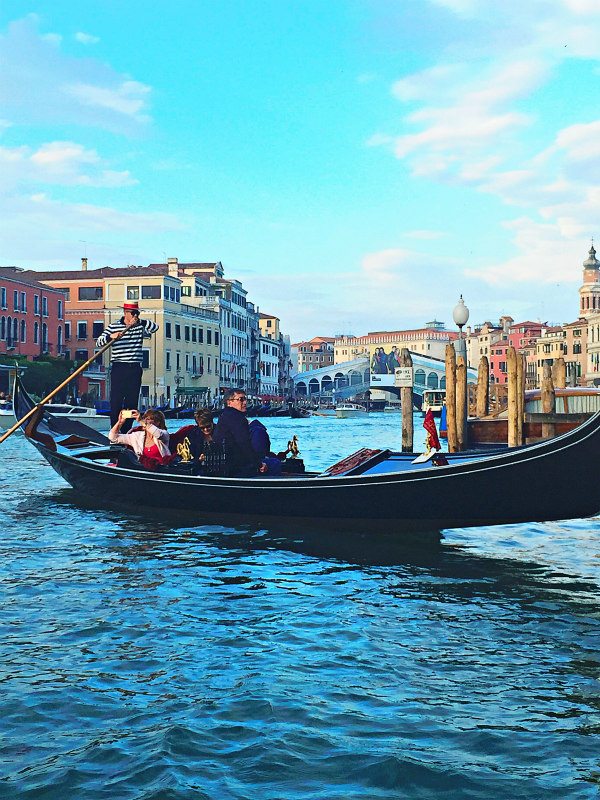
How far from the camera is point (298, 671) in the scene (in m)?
3.85

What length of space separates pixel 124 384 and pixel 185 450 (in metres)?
1.72

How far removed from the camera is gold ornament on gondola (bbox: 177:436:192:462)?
8047mm

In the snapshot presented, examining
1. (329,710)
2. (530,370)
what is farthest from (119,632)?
(530,370)

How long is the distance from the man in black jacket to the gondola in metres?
0.20

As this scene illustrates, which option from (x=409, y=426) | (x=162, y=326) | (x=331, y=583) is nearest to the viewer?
(x=331, y=583)

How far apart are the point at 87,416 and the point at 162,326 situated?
62.8 ft

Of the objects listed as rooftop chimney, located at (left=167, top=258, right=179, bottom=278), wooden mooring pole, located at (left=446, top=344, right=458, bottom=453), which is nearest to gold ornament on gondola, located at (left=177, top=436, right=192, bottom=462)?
wooden mooring pole, located at (left=446, top=344, right=458, bottom=453)

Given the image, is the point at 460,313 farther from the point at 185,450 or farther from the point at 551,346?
the point at 551,346

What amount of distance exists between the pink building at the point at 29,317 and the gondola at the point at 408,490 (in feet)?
92.9

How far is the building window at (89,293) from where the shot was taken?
147ft

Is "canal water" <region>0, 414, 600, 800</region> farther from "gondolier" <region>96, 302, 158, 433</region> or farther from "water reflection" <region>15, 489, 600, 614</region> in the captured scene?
"gondolier" <region>96, 302, 158, 433</region>

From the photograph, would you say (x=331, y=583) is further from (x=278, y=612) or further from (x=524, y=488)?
(x=524, y=488)

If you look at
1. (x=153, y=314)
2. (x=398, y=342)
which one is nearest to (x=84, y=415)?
(x=153, y=314)

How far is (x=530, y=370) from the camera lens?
3103 inches
